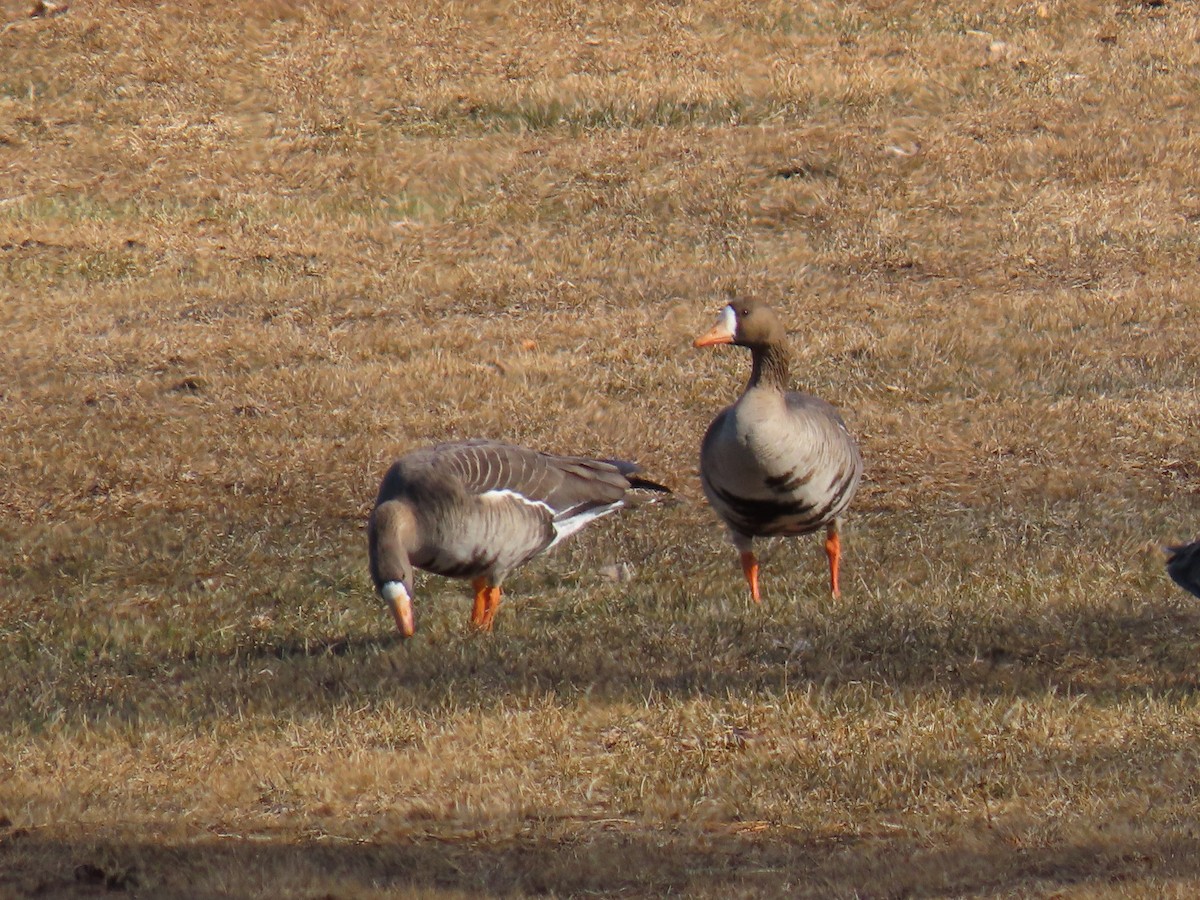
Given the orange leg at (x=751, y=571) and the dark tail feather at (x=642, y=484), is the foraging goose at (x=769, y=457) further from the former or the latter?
the dark tail feather at (x=642, y=484)

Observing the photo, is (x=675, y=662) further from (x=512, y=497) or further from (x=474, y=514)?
(x=512, y=497)

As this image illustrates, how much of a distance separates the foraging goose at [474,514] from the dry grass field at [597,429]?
1.06ft

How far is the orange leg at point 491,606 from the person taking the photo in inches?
344

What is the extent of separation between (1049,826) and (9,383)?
11701 mm

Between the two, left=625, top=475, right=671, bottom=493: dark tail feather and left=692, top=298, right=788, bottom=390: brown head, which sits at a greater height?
left=692, top=298, right=788, bottom=390: brown head

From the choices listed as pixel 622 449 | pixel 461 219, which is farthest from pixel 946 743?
pixel 461 219

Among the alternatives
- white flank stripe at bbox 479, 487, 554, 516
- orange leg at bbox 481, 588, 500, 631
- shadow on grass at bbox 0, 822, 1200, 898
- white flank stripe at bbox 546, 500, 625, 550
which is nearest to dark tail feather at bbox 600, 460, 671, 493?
white flank stripe at bbox 546, 500, 625, 550

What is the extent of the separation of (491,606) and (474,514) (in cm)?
57

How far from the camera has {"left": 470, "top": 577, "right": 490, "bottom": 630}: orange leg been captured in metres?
8.74

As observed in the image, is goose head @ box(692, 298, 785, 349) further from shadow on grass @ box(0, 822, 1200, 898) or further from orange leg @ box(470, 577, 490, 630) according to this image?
shadow on grass @ box(0, 822, 1200, 898)

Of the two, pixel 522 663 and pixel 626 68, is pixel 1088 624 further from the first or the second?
pixel 626 68

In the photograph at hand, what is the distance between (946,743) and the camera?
6.70m

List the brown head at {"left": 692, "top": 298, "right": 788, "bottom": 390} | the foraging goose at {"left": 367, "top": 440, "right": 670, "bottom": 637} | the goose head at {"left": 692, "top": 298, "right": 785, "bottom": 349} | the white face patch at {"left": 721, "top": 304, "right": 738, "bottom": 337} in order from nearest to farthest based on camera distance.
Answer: the foraging goose at {"left": 367, "top": 440, "right": 670, "bottom": 637} → the brown head at {"left": 692, "top": 298, "right": 788, "bottom": 390} → the goose head at {"left": 692, "top": 298, "right": 785, "bottom": 349} → the white face patch at {"left": 721, "top": 304, "right": 738, "bottom": 337}

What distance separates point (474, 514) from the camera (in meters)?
8.60
